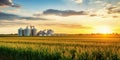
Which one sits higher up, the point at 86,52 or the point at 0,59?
the point at 86,52

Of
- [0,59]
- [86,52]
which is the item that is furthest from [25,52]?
[86,52]

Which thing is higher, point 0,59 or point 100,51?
point 100,51

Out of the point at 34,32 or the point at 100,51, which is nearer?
the point at 100,51

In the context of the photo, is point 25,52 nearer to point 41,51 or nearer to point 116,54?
point 41,51

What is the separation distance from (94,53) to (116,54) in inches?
74.3

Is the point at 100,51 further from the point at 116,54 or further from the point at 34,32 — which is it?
the point at 34,32

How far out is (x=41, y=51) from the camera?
21.3m

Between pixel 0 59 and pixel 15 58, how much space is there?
177 centimetres

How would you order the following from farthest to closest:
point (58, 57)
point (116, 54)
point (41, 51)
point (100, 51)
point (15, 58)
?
point (15, 58) < point (41, 51) < point (58, 57) < point (100, 51) < point (116, 54)

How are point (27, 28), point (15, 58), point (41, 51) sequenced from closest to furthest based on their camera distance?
point (41, 51) → point (15, 58) → point (27, 28)

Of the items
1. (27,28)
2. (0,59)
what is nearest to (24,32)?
(27,28)

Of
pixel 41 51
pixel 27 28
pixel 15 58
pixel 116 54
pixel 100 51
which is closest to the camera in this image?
pixel 116 54

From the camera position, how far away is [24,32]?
19325 cm

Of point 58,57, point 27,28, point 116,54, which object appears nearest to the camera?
point 116,54
